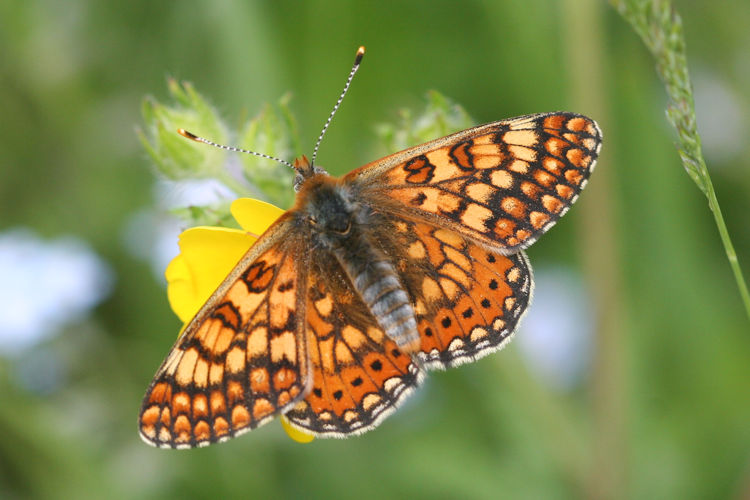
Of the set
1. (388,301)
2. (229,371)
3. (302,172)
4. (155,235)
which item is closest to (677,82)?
(388,301)

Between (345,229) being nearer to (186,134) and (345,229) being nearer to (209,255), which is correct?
(209,255)

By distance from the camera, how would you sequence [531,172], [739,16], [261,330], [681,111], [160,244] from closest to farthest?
[681,111] < [261,330] < [531,172] < [160,244] < [739,16]

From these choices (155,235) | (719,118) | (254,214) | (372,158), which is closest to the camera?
(254,214)

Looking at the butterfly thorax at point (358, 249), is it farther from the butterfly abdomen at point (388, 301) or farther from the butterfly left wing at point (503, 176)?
the butterfly left wing at point (503, 176)

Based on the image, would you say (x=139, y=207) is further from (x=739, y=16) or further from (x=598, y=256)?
(x=739, y=16)

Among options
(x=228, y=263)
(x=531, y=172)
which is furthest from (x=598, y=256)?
(x=228, y=263)
